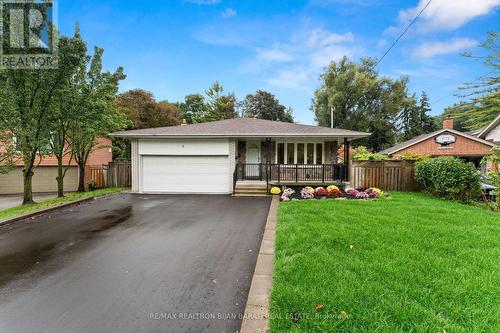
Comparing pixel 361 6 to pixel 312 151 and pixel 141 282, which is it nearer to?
pixel 312 151

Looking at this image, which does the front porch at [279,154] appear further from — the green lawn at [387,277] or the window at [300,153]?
the green lawn at [387,277]

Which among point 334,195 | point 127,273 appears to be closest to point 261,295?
point 127,273

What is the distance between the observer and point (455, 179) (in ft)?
29.9

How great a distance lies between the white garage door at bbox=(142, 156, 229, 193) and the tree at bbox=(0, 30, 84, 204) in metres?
4.07

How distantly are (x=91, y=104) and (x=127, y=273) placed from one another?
31.4ft

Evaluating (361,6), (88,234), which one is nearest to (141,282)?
(88,234)

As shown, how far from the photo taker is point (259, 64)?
21.8 meters

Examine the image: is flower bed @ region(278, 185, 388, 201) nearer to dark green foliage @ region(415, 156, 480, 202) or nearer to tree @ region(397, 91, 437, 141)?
dark green foliage @ region(415, 156, 480, 202)

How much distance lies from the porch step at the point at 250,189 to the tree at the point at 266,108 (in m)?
29.1

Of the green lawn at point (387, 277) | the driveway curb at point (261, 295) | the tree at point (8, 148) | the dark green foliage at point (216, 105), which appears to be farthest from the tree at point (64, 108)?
the dark green foliage at point (216, 105)

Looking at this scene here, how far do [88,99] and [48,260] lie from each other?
8.56 m

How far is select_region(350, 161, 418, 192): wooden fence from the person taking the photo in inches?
463

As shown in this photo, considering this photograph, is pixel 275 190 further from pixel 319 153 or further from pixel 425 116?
pixel 425 116

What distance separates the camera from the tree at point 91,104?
35.1 ft
